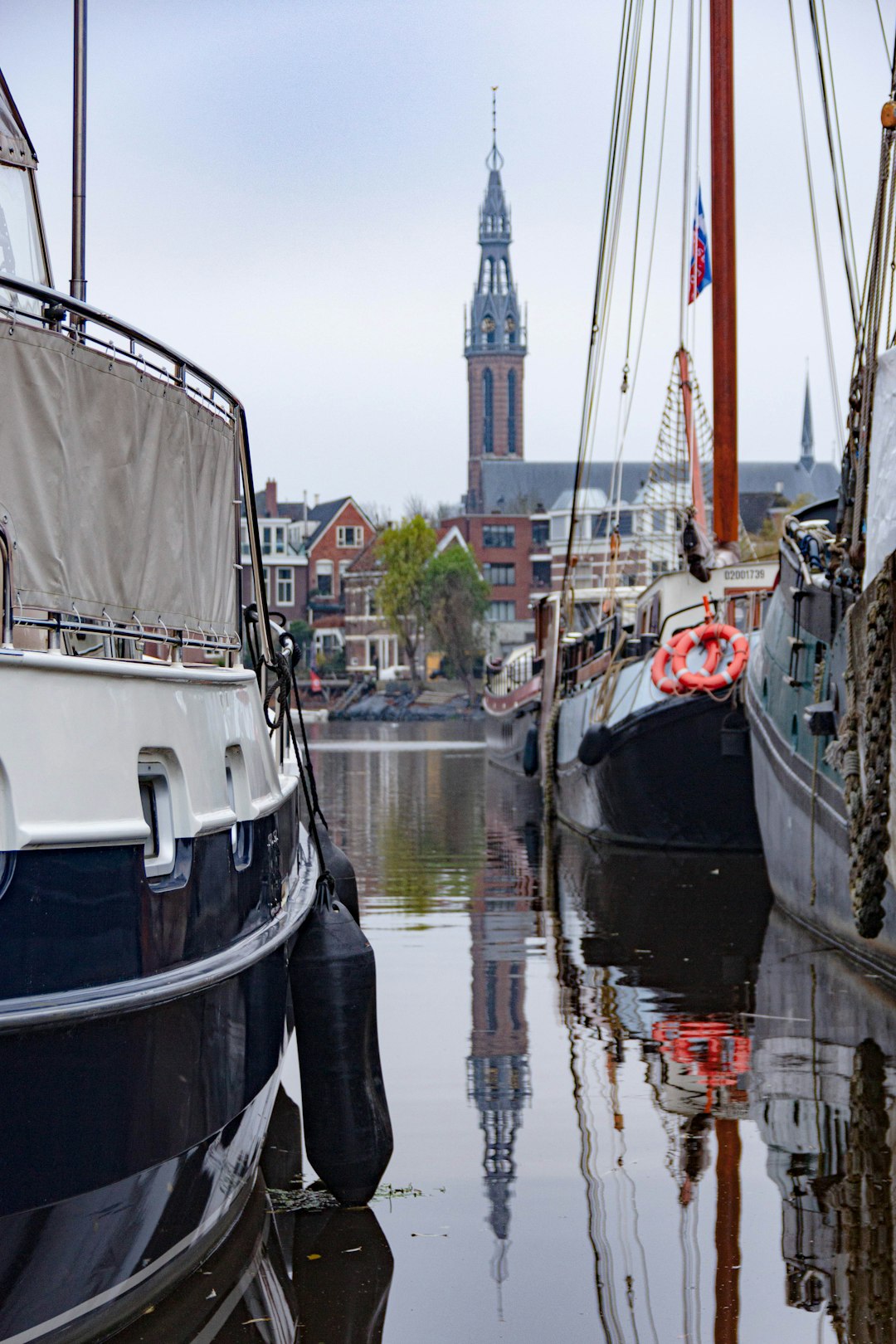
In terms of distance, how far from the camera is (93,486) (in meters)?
5.13

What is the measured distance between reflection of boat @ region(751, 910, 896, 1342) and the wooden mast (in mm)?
9412

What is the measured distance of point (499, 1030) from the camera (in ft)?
29.9

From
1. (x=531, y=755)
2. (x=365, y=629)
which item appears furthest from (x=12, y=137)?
(x=365, y=629)

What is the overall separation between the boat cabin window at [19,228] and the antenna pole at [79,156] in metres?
0.74

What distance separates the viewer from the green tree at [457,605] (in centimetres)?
8944

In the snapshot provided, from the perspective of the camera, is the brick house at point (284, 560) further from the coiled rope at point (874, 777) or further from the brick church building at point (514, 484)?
the coiled rope at point (874, 777)

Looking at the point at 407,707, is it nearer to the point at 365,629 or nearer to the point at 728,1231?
the point at 365,629

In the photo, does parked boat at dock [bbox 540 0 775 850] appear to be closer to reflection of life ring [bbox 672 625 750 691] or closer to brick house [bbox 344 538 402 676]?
reflection of life ring [bbox 672 625 750 691]

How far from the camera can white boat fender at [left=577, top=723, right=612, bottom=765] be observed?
18.9 m

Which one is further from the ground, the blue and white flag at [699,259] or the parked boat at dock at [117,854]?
the blue and white flag at [699,259]

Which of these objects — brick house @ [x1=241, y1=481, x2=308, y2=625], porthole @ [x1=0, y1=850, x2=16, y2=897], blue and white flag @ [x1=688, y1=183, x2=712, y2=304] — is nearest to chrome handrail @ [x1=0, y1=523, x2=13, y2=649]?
porthole @ [x1=0, y1=850, x2=16, y2=897]

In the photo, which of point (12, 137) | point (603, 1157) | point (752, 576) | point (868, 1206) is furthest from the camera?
point (752, 576)

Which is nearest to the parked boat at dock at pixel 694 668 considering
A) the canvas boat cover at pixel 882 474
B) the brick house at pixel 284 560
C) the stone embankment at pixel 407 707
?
the canvas boat cover at pixel 882 474

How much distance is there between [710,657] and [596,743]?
1.90 meters
